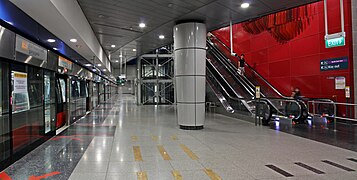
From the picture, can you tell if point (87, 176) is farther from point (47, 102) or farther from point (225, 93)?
point (225, 93)

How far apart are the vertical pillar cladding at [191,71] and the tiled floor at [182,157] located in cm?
116

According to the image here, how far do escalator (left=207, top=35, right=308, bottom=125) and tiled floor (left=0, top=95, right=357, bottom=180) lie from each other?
9.25 ft

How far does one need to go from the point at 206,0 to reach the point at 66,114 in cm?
659

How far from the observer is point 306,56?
11.9m

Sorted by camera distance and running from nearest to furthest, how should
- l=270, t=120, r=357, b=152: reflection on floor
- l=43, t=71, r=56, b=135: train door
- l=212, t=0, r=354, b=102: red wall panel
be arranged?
1. l=270, t=120, r=357, b=152: reflection on floor
2. l=43, t=71, r=56, b=135: train door
3. l=212, t=0, r=354, b=102: red wall panel

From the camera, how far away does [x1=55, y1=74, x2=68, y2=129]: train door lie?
798cm

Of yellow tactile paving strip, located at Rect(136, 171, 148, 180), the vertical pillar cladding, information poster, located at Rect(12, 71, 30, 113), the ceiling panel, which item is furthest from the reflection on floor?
information poster, located at Rect(12, 71, 30, 113)

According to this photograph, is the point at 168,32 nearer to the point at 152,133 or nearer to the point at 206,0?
the point at 206,0

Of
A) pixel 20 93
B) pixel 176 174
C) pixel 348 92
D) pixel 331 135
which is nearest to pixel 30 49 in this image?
pixel 20 93

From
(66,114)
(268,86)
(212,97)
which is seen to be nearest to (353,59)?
(268,86)

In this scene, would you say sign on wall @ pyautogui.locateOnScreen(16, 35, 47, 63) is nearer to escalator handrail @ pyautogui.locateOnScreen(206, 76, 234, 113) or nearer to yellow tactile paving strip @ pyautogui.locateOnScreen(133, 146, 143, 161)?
yellow tactile paving strip @ pyautogui.locateOnScreen(133, 146, 143, 161)

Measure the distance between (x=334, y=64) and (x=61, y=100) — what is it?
37.4 ft

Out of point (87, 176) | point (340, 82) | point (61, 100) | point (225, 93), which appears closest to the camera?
point (87, 176)

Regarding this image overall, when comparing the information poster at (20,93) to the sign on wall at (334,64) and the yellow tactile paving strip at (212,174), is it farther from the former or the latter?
the sign on wall at (334,64)
